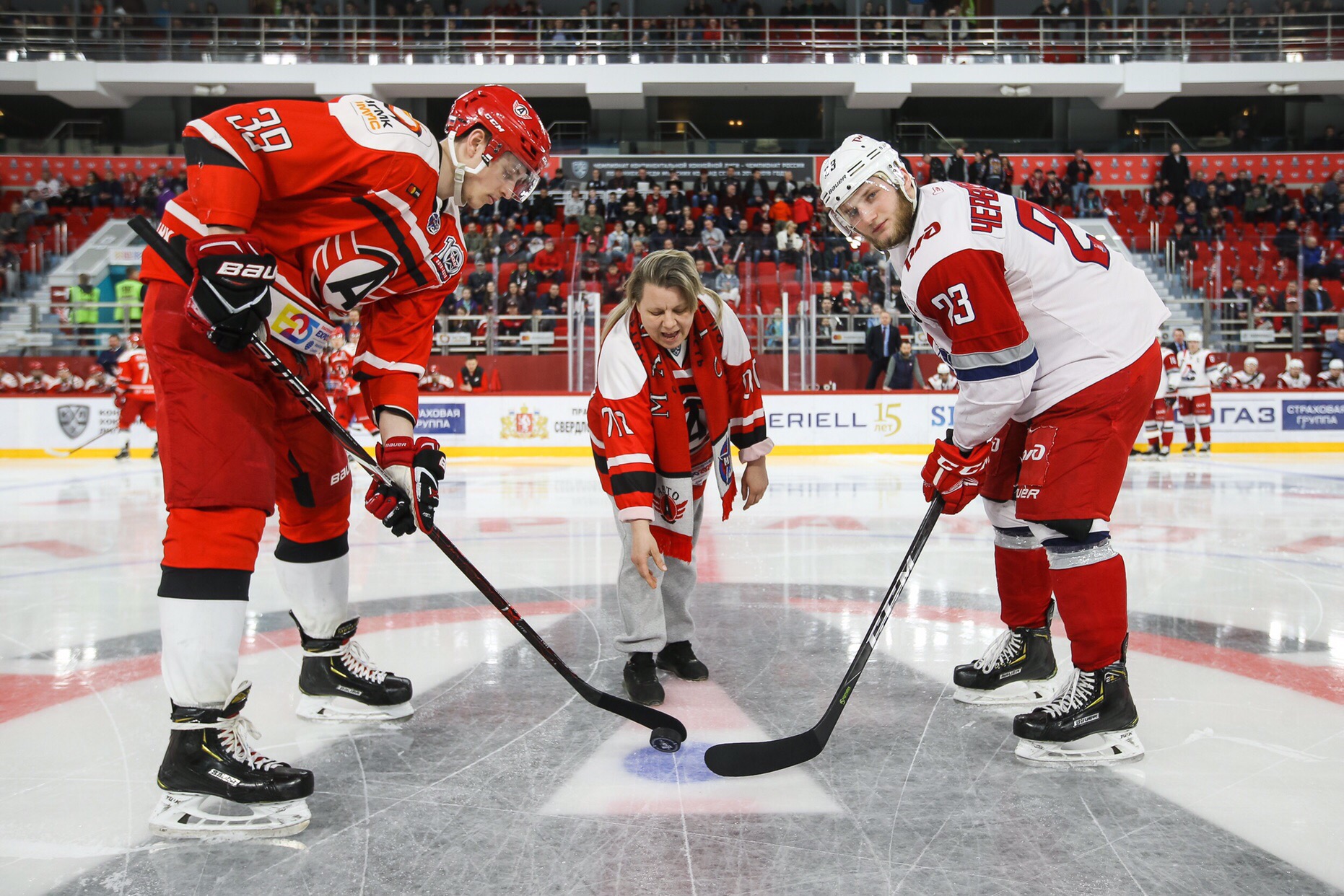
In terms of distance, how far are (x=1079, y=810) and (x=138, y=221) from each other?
2209 mm

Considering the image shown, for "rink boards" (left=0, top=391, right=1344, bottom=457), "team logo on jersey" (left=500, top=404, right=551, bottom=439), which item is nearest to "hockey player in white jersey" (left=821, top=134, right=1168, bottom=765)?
"rink boards" (left=0, top=391, right=1344, bottom=457)

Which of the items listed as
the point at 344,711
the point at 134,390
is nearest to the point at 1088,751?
the point at 344,711

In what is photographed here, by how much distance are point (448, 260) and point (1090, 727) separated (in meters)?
1.85

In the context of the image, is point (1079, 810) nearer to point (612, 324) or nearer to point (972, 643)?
point (972, 643)

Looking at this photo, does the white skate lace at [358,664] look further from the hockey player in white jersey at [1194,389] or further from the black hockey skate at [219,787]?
the hockey player in white jersey at [1194,389]

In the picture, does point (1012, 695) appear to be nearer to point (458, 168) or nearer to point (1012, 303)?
point (1012, 303)

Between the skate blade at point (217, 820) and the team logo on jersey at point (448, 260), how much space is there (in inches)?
49.0

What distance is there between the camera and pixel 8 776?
205 cm

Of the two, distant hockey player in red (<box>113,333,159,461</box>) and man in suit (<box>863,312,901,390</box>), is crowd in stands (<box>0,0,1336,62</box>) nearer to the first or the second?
man in suit (<box>863,312,901,390</box>)

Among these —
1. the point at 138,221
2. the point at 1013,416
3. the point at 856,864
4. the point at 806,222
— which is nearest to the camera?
the point at 856,864

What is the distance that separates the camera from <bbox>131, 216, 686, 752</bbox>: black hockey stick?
2006 millimetres

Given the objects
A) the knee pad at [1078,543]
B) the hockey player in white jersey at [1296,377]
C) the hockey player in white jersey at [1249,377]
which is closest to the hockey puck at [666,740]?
the knee pad at [1078,543]

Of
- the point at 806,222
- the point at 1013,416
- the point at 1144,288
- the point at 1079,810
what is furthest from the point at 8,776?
the point at 806,222

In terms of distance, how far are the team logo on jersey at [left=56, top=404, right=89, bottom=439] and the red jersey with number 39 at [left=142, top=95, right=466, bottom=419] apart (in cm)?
1100
